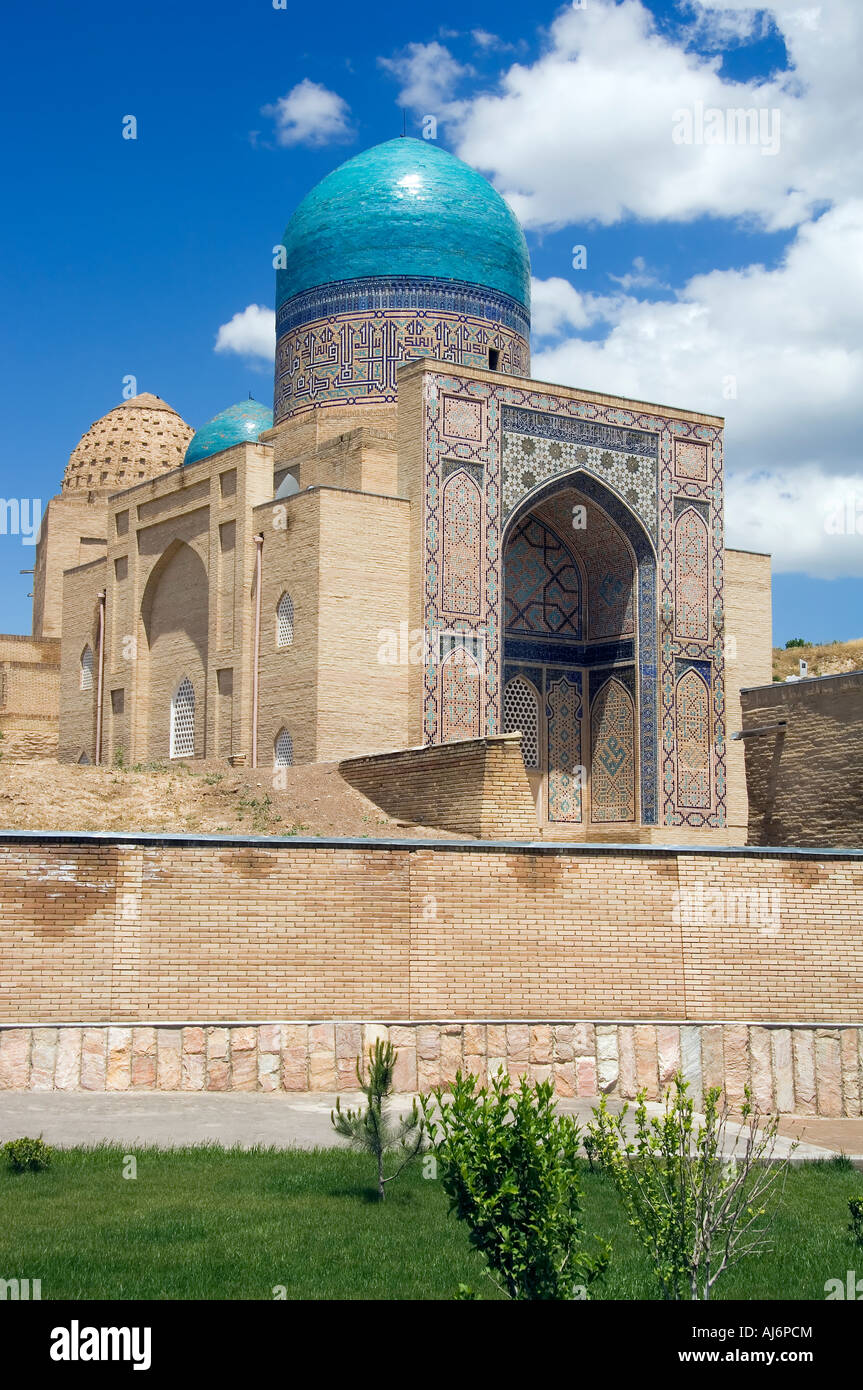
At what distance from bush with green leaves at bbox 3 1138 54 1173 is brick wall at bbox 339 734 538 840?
6100 mm

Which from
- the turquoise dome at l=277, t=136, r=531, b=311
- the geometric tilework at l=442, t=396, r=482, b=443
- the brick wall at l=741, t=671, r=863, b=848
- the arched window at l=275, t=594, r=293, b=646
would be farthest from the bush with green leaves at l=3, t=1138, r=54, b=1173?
the turquoise dome at l=277, t=136, r=531, b=311

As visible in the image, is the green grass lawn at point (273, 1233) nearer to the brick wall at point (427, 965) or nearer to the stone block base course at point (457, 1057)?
the stone block base course at point (457, 1057)

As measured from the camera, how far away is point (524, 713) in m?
17.4

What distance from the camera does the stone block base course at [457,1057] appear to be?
7.77 m

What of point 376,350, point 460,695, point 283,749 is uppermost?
point 376,350

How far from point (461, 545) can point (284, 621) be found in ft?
6.79

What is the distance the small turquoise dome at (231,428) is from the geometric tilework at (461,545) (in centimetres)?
536

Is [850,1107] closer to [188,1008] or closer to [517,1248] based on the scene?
[188,1008]

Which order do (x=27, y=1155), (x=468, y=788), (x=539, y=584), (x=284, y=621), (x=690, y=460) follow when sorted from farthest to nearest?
(x=539, y=584), (x=690, y=460), (x=284, y=621), (x=468, y=788), (x=27, y=1155)

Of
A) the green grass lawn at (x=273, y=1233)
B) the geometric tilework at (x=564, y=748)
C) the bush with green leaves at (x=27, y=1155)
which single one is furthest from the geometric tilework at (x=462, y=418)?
the bush with green leaves at (x=27, y=1155)

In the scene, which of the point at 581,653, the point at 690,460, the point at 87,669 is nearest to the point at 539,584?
the point at 581,653

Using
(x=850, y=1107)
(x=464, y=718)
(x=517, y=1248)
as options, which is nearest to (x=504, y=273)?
(x=464, y=718)

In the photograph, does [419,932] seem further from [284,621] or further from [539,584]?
[539,584]
